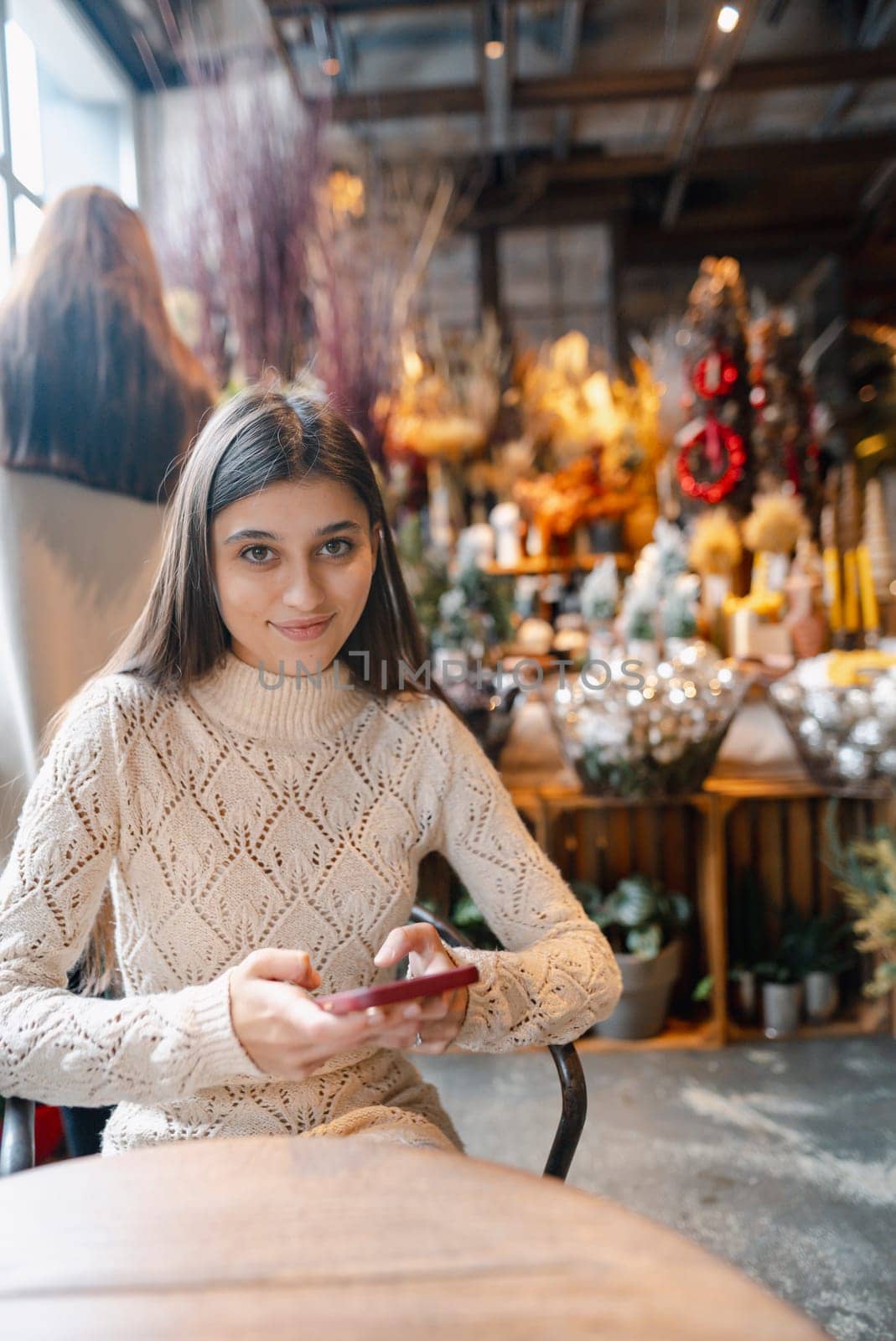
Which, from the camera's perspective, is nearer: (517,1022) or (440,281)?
(517,1022)

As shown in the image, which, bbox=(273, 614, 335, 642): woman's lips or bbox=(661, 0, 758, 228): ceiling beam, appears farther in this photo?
bbox=(661, 0, 758, 228): ceiling beam

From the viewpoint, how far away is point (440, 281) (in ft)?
23.3

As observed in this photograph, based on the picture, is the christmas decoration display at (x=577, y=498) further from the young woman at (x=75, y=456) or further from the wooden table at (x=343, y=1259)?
the wooden table at (x=343, y=1259)

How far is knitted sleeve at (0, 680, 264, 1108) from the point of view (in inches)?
36.4

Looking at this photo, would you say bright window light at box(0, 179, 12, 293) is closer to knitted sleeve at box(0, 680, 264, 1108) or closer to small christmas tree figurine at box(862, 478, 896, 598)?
knitted sleeve at box(0, 680, 264, 1108)

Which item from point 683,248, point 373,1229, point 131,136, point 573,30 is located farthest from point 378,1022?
point 683,248

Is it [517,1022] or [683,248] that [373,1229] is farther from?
[683,248]

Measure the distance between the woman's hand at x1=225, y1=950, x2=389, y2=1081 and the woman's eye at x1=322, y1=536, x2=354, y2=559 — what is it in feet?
1.41

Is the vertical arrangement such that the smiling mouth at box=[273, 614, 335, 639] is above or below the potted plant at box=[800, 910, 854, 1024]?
above

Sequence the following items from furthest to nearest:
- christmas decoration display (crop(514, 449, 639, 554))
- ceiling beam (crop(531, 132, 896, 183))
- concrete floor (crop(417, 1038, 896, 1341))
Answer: ceiling beam (crop(531, 132, 896, 183))
christmas decoration display (crop(514, 449, 639, 554))
concrete floor (crop(417, 1038, 896, 1341))

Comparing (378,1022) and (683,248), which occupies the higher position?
(683,248)

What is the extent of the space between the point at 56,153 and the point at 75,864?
3.46 meters

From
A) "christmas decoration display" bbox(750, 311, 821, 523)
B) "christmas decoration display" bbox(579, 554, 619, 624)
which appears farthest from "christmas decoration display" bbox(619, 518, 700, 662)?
"christmas decoration display" bbox(750, 311, 821, 523)

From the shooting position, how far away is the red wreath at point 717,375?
136 inches
